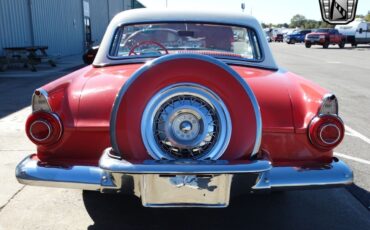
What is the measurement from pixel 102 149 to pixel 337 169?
1.60m

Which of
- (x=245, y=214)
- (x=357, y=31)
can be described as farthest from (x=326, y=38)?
(x=245, y=214)

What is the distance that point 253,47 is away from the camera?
3959 millimetres

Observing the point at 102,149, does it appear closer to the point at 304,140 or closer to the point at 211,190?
the point at 211,190

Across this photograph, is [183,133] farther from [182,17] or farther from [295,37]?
[295,37]

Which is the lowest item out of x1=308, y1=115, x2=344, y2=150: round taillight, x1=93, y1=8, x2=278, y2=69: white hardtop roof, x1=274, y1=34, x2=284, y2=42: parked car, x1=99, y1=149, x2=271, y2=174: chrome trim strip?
x1=274, y1=34, x2=284, y2=42: parked car

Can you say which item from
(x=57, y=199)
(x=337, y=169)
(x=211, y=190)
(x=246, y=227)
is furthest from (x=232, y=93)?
(x=57, y=199)

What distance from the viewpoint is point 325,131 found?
2805 millimetres

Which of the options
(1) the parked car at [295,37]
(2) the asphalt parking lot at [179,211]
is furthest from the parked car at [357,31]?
(2) the asphalt parking lot at [179,211]

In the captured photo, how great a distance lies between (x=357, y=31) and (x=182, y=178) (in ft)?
115

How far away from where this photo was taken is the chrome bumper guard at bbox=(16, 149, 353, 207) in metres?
2.38

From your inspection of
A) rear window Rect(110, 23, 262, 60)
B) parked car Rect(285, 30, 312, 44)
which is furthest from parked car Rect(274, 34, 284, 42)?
rear window Rect(110, 23, 262, 60)

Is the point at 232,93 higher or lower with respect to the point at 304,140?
higher

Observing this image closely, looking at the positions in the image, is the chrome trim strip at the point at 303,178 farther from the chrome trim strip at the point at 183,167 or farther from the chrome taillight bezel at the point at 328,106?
the chrome taillight bezel at the point at 328,106

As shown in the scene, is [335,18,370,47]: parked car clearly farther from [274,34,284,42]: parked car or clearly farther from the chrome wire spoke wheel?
the chrome wire spoke wheel
